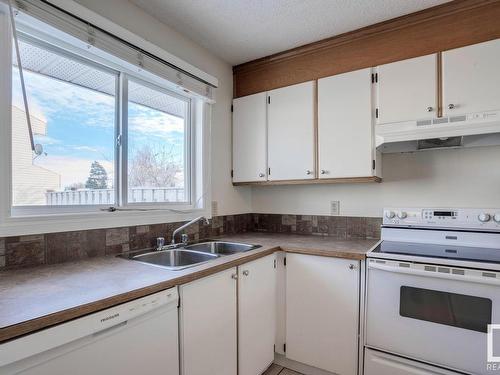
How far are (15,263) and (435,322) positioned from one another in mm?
2090

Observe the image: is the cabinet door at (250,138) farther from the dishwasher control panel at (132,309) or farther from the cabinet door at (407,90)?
the dishwasher control panel at (132,309)

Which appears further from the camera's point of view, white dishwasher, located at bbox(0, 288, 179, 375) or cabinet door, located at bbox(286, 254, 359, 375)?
cabinet door, located at bbox(286, 254, 359, 375)

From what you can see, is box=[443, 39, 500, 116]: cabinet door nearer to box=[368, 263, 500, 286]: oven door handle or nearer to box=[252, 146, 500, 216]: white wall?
box=[252, 146, 500, 216]: white wall

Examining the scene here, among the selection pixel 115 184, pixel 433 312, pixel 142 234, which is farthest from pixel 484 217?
pixel 115 184

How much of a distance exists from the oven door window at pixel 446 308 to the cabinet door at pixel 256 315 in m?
0.79

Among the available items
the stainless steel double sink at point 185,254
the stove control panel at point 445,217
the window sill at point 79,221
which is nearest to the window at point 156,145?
the window sill at point 79,221

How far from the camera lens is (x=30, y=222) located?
1.33 metres

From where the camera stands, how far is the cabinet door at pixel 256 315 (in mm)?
1673

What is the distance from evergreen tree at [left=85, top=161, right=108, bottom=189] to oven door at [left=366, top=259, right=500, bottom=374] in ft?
5.44

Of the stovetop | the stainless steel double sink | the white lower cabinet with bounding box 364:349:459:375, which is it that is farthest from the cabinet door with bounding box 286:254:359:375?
the stainless steel double sink

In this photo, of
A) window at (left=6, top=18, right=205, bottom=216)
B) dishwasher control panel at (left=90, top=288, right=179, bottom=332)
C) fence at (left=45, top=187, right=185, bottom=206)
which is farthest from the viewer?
fence at (left=45, top=187, right=185, bottom=206)

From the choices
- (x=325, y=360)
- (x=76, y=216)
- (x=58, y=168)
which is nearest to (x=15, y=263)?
(x=76, y=216)

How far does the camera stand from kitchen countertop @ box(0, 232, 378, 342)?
32.7 inches

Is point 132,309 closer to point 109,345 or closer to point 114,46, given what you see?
point 109,345
